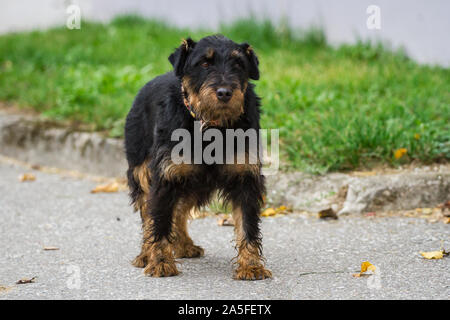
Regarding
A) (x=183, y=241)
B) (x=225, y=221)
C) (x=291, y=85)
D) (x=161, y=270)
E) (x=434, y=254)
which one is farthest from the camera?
(x=291, y=85)

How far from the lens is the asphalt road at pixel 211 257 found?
4.20m

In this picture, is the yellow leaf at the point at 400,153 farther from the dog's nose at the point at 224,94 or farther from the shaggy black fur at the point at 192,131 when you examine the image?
the dog's nose at the point at 224,94

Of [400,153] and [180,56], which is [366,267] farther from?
[400,153]

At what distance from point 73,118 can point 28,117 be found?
85 centimetres

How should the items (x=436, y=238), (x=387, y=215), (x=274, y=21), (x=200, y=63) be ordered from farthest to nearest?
(x=274, y=21)
(x=387, y=215)
(x=436, y=238)
(x=200, y=63)

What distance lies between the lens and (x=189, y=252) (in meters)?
5.11

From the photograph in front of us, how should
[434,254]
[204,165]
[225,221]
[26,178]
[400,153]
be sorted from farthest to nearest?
[26,178] → [400,153] → [225,221] → [434,254] → [204,165]

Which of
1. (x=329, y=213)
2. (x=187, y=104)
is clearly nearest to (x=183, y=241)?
(x=187, y=104)

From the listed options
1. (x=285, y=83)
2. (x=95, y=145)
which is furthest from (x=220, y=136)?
(x=285, y=83)

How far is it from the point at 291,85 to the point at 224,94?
478 centimetres

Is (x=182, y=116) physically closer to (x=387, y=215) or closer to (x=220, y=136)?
(x=220, y=136)

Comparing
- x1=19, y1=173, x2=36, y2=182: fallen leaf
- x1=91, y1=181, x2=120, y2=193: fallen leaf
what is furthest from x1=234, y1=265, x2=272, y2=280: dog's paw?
x1=19, y1=173, x2=36, y2=182: fallen leaf

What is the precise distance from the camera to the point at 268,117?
25.3ft

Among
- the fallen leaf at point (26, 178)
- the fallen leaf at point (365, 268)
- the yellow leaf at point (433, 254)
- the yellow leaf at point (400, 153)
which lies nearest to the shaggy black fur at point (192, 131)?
the fallen leaf at point (365, 268)
